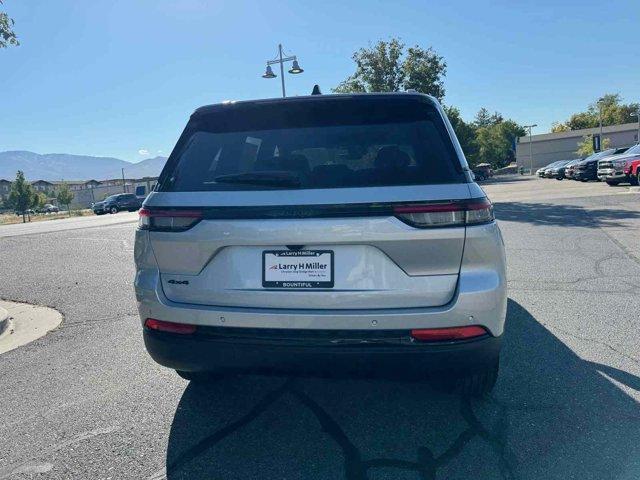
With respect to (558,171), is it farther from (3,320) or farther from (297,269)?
(297,269)

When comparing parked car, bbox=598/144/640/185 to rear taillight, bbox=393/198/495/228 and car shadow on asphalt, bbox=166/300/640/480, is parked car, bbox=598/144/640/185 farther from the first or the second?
rear taillight, bbox=393/198/495/228

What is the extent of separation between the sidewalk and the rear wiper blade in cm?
347

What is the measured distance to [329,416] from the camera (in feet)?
9.57

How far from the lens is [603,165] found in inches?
894

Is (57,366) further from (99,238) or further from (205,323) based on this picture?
(99,238)

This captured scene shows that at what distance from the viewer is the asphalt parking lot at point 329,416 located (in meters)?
2.44

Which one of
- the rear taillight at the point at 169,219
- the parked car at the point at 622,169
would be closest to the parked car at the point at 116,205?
the parked car at the point at 622,169

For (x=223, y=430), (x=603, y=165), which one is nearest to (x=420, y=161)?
(x=223, y=430)

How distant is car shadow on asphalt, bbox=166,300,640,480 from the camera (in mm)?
2391

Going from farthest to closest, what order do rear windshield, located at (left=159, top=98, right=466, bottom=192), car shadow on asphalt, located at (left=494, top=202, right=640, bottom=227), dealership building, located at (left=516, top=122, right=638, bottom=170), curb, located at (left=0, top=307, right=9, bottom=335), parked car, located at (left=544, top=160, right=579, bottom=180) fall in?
dealership building, located at (left=516, top=122, right=638, bottom=170) → parked car, located at (left=544, top=160, right=579, bottom=180) → car shadow on asphalt, located at (left=494, top=202, right=640, bottom=227) → curb, located at (left=0, top=307, right=9, bottom=335) → rear windshield, located at (left=159, top=98, right=466, bottom=192)

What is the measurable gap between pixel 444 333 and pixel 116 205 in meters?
38.3

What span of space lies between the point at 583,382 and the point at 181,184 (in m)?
2.92

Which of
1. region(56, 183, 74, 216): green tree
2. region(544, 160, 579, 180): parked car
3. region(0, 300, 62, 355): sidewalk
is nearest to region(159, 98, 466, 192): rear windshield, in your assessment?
region(0, 300, 62, 355): sidewalk

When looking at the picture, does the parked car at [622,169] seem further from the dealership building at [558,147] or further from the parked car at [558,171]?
the dealership building at [558,147]
